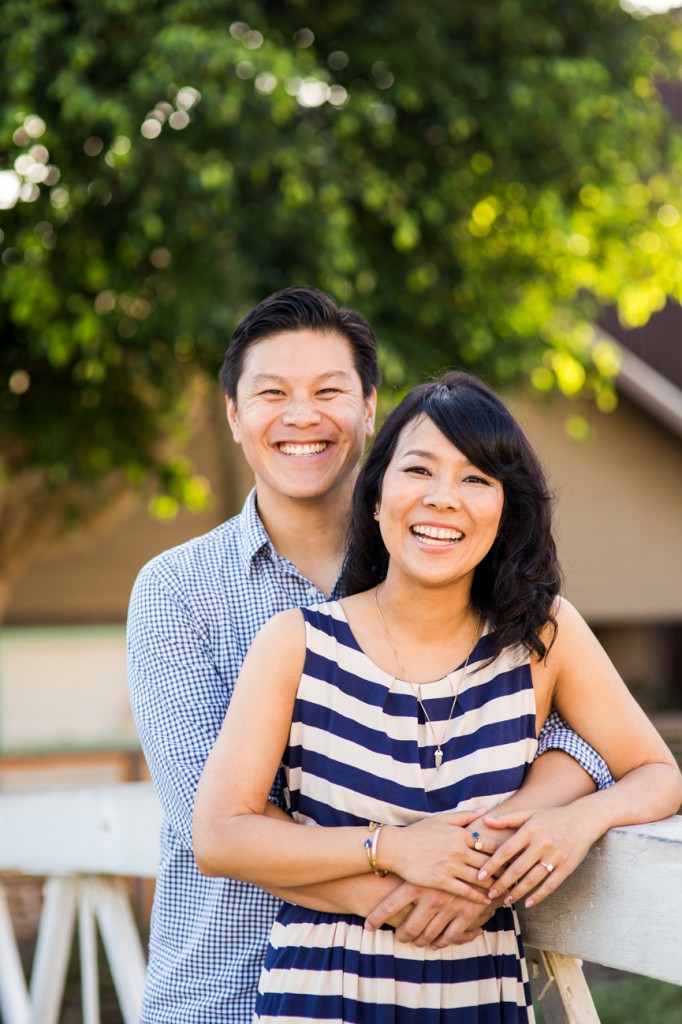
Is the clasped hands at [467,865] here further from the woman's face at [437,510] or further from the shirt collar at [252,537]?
the shirt collar at [252,537]

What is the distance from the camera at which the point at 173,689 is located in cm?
213

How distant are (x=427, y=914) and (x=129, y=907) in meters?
1.83

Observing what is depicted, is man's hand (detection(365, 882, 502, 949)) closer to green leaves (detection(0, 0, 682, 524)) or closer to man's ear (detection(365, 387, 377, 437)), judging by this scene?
man's ear (detection(365, 387, 377, 437))

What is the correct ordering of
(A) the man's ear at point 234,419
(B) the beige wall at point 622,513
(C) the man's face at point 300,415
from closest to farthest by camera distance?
(C) the man's face at point 300,415 < (A) the man's ear at point 234,419 < (B) the beige wall at point 622,513

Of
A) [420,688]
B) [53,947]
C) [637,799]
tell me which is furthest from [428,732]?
[53,947]

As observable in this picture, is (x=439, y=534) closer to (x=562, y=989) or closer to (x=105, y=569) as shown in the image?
(x=562, y=989)

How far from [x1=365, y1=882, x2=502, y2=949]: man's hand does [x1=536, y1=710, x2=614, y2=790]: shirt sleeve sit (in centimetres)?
24

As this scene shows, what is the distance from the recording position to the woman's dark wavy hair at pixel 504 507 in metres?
1.99

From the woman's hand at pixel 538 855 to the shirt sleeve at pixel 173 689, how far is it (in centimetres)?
49

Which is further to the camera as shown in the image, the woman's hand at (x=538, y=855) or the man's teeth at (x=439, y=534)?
the man's teeth at (x=439, y=534)

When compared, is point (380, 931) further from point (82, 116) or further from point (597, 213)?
point (597, 213)

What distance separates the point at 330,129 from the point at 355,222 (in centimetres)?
68

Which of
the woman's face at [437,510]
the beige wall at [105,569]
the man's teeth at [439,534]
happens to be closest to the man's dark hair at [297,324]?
the woman's face at [437,510]

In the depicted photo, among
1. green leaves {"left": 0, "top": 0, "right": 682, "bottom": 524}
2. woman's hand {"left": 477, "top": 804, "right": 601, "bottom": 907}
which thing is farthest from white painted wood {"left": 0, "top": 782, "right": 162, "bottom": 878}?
green leaves {"left": 0, "top": 0, "right": 682, "bottom": 524}
